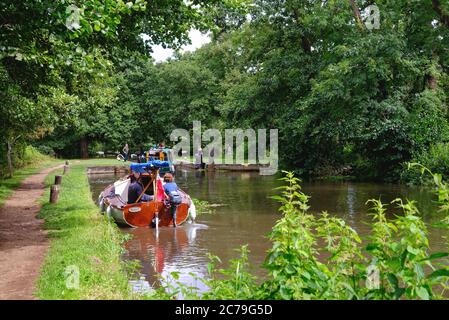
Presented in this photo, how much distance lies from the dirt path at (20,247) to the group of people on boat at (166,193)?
292 centimetres

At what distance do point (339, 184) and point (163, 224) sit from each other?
49.4ft

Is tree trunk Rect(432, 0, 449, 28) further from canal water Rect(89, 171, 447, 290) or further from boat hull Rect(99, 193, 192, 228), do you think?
boat hull Rect(99, 193, 192, 228)

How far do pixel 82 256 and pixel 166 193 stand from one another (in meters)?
6.03

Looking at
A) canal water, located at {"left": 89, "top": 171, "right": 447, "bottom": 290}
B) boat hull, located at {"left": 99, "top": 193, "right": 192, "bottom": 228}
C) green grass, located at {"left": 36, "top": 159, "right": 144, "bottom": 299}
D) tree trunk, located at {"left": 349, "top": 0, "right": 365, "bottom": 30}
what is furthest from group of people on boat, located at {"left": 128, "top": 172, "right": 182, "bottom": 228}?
tree trunk, located at {"left": 349, "top": 0, "right": 365, "bottom": 30}

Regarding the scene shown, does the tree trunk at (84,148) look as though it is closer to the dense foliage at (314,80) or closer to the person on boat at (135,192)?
the dense foliage at (314,80)

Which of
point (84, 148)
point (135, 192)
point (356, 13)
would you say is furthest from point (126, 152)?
point (84, 148)

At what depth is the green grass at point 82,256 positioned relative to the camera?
23.6ft

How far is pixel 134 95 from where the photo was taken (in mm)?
60562

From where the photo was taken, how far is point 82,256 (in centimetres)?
974

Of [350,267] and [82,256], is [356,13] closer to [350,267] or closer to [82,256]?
[82,256]

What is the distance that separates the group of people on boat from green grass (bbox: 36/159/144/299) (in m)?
1.27
